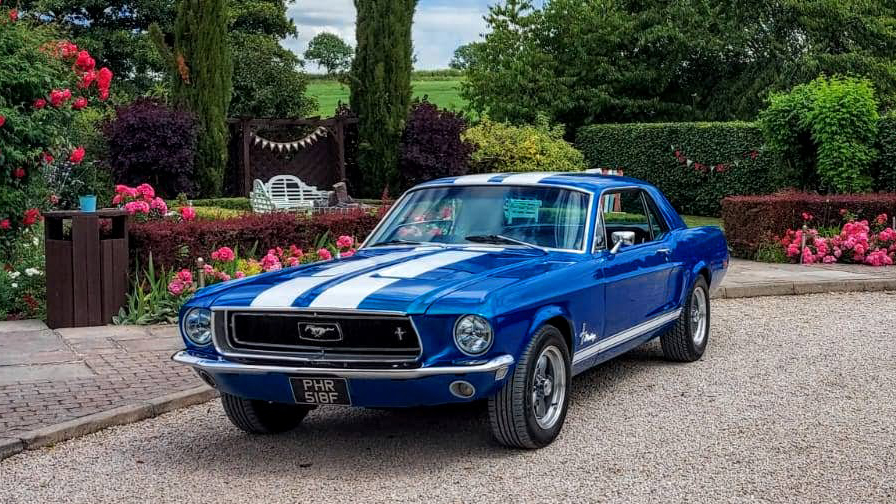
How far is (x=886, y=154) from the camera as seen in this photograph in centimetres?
1852

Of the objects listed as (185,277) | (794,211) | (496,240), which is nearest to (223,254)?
(185,277)

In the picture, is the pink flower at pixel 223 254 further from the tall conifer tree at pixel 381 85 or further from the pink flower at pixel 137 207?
the tall conifer tree at pixel 381 85

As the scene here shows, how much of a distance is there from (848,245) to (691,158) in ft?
34.3

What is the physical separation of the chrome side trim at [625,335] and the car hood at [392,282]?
23.5 inches

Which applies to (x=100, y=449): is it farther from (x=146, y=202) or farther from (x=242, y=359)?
(x=146, y=202)

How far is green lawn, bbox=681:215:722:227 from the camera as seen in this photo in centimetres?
2258

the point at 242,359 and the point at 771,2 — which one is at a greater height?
the point at 771,2

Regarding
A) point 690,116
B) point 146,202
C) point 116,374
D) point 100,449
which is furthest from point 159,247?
point 690,116

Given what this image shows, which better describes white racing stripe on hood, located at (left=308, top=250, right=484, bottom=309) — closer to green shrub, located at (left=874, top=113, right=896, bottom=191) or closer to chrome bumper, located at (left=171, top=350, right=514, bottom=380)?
chrome bumper, located at (left=171, top=350, right=514, bottom=380)

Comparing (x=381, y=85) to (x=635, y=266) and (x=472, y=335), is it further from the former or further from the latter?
(x=472, y=335)

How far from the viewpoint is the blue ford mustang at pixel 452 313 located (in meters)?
5.52

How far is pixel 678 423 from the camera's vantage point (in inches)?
261

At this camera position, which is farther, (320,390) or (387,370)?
(320,390)

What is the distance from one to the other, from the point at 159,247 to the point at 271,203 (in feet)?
24.8
